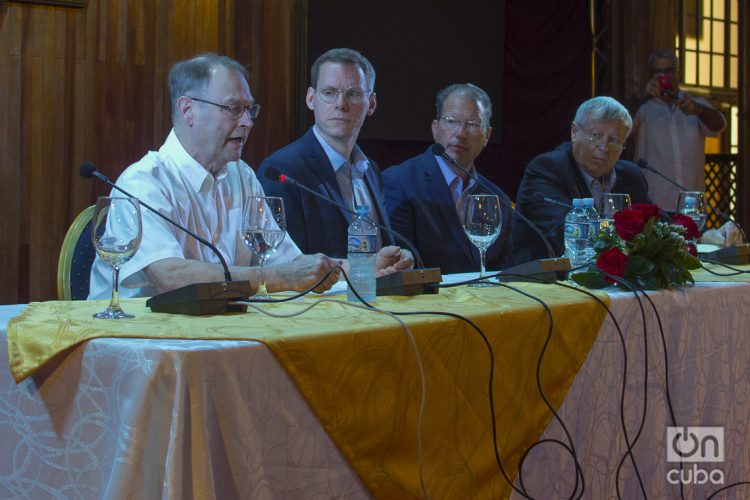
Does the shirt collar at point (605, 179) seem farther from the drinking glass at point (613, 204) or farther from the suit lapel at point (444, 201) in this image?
the drinking glass at point (613, 204)

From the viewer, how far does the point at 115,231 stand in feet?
5.13

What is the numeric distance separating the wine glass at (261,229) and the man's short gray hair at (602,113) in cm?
218

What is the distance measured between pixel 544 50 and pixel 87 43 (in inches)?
134

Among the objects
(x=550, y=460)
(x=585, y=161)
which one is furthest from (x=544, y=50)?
(x=550, y=460)

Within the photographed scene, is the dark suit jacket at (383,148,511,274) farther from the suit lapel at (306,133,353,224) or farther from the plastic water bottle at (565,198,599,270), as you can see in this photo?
the plastic water bottle at (565,198,599,270)

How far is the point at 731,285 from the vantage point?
2.30 metres

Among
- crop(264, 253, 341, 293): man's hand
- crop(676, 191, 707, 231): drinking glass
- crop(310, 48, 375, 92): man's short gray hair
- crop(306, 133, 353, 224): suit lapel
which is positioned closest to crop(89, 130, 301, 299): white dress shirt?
crop(264, 253, 341, 293): man's hand

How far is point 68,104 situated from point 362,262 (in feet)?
9.39

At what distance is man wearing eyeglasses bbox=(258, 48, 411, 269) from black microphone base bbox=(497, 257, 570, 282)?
2.52 feet

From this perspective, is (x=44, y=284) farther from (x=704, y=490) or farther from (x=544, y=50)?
(x=544, y=50)

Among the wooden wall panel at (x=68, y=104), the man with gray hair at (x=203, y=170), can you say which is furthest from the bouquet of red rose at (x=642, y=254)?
the wooden wall panel at (x=68, y=104)

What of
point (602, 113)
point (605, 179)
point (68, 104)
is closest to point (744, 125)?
point (605, 179)

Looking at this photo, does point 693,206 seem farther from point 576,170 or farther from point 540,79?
point 540,79
